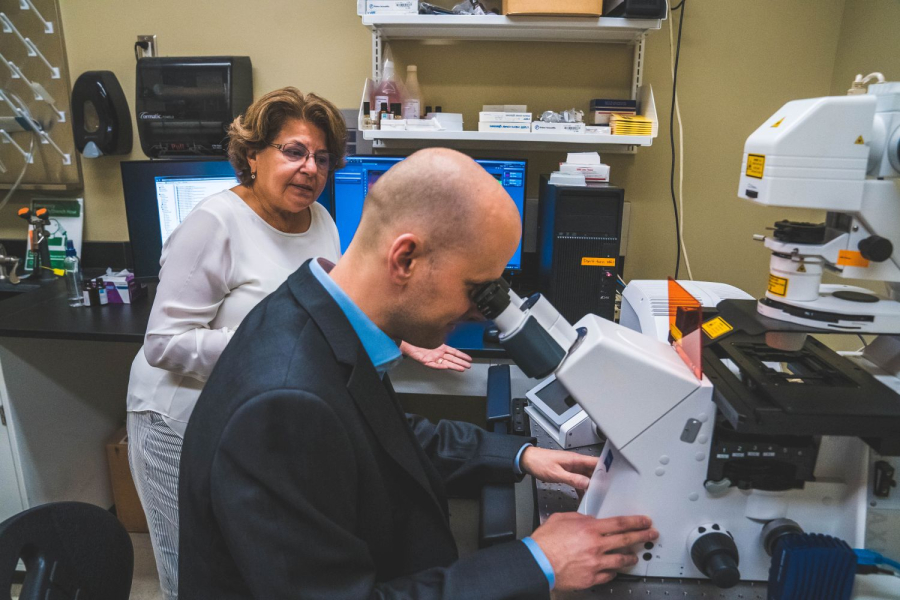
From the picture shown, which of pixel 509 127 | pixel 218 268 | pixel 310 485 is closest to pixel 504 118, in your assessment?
pixel 509 127

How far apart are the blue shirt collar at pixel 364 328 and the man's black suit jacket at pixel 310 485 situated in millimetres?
13

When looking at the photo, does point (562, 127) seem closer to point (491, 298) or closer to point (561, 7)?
point (561, 7)

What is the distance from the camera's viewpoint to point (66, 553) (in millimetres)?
940

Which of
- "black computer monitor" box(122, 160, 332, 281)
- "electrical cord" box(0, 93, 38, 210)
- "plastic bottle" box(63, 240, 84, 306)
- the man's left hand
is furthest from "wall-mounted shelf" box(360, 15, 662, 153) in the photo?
"electrical cord" box(0, 93, 38, 210)

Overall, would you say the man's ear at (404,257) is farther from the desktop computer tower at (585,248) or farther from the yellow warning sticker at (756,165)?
the desktop computer tower at (585,248)

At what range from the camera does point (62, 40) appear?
245 cm

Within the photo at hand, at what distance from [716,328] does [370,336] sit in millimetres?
617

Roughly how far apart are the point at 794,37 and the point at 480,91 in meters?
1.16

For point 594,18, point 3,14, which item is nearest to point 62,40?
point 3,14

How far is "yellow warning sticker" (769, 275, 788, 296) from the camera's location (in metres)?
0.97

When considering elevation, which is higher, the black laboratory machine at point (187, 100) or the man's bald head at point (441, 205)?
the black laboratory machine at point (187, 100)

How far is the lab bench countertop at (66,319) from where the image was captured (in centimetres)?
184

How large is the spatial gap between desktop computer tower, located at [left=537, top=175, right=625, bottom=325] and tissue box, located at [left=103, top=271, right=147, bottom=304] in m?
1.45

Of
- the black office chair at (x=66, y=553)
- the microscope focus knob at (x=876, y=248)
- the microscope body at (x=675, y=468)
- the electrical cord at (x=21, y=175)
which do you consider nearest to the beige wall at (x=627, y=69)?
the electrical cord at (x=21, y=175)
